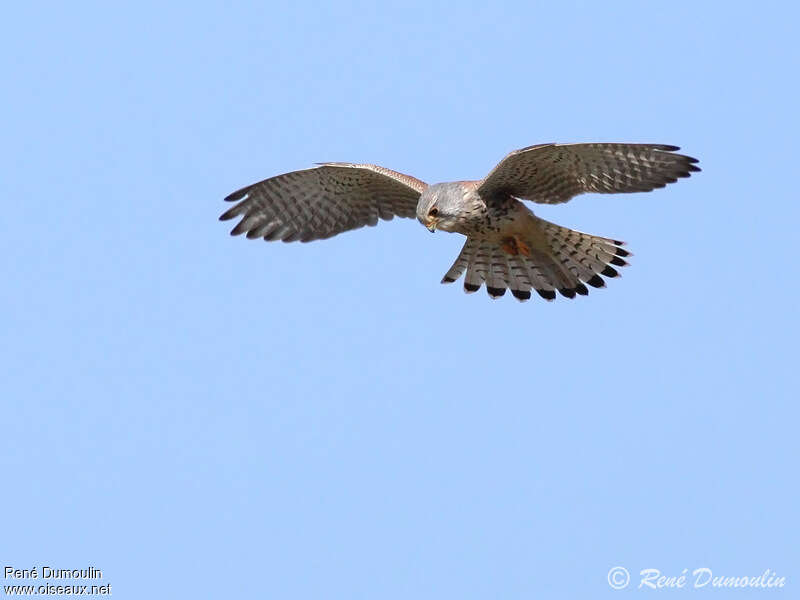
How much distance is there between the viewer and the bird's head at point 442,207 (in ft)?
36.3

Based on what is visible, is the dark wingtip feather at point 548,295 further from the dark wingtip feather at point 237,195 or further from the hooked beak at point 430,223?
the dark wingtip feather at point 237,195

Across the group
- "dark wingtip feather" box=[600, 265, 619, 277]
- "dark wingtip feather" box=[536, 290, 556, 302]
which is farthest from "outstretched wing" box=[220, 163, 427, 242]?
"dark wingtip feather" box=[600, 265, 619, 277]

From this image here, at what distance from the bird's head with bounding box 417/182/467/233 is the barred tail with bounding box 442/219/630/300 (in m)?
0.92

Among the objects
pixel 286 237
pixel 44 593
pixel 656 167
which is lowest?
pixel 44 593

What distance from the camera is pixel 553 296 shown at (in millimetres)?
12133

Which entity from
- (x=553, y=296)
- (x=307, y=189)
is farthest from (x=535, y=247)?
(x=307, y=189)

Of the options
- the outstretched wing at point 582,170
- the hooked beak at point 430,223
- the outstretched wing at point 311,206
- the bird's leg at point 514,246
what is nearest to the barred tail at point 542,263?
the bird's leg at point 514,246

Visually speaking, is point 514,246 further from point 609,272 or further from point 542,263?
point 609,272

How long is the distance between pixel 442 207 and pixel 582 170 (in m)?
1.23

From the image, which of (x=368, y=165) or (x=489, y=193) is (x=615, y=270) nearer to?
(x=489, y=193)


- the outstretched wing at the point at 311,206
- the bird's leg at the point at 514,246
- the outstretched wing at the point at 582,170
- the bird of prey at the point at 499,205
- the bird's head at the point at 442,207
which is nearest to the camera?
the outstretched wing at the point at 582,170

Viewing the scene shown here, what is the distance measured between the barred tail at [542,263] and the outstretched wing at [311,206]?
84cm

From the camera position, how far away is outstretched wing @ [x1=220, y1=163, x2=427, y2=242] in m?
12.4

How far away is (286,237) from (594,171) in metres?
3.42
